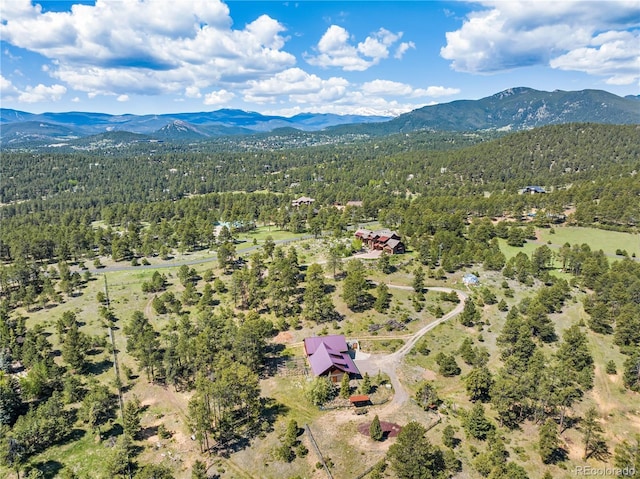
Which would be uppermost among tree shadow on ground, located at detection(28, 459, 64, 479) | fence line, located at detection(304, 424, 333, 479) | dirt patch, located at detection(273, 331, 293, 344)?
fence line, located at detection(304, 424, 333, 479)

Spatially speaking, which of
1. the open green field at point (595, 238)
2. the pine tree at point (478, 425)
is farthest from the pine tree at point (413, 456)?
the open green field at point (595, 238)

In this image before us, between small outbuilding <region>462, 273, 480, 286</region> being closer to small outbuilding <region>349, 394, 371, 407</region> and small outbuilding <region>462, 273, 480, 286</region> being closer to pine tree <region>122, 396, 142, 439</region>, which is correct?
small outbuilding <region>349, 394, 371, 407</region>

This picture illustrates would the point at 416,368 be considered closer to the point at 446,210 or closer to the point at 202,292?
the point at 202,292

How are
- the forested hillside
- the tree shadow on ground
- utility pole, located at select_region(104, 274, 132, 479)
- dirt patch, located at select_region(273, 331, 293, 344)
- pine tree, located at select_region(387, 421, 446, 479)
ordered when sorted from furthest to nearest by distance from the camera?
dirt patch, located at select_region(273, 331, 293, 344)
utility pole, located at select_region(104, 274, 132, 479)
the forested hillside
the tree shadow on ground
pine tree, located at select_region(387, 421, 446, 479)

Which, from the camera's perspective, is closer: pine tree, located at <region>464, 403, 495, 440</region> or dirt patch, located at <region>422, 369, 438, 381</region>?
pine tree, located at <region>464, 403, 495, 440</region>

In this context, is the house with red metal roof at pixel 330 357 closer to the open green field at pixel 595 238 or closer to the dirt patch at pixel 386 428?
the dirt patch at pixel 386 428

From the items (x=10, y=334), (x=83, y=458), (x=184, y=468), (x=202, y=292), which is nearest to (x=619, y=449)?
(x=184, y=468)

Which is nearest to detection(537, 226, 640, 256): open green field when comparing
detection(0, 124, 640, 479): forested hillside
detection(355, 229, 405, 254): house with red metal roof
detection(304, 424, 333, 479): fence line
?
detection(0, 124, 640, 479): forested hillside
